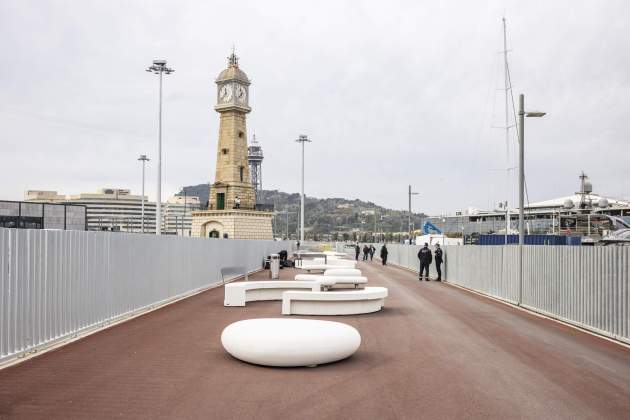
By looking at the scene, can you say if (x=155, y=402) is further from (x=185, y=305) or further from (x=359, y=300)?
(x=185, y=305)

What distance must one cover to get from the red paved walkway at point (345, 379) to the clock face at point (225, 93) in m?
55.5

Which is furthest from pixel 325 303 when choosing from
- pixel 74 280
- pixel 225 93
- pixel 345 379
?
pixel 225 93

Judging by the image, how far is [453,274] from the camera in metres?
26.9

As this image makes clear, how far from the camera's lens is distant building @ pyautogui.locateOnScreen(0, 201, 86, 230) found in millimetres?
38781

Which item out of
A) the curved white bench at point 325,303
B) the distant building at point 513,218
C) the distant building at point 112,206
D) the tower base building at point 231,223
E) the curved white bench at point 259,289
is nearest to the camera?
the curved white bench at point 325,303

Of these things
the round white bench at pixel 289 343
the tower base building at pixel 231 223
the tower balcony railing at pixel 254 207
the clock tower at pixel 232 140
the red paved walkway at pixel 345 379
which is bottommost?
the red paved walkway at pixel 345 379

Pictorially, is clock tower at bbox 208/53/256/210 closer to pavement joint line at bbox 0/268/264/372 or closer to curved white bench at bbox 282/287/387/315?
pavement joint line at bbox 0/268/264/372

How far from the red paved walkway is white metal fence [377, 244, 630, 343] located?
75 cm

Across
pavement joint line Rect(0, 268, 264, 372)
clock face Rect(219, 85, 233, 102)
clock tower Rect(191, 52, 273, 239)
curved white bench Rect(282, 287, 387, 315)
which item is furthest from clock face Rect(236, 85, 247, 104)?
curved white bench Rect(282, 287, 387, 315)

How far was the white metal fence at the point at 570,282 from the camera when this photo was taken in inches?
437

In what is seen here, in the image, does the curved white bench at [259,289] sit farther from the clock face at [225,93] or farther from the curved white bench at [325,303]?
the clock face at [225,93]

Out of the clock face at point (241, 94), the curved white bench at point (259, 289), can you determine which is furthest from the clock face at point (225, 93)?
the curved white bench at point (259, 289)

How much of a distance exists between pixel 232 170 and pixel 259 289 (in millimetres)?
49545

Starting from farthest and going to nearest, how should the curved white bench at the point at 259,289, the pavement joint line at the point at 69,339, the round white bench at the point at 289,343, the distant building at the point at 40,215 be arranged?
the distant building at the point at 40,215 → the curved white bench at the point at 259,289 → the pavement joint line at the point at 69,339 → the round white bench at the point at 289,343
